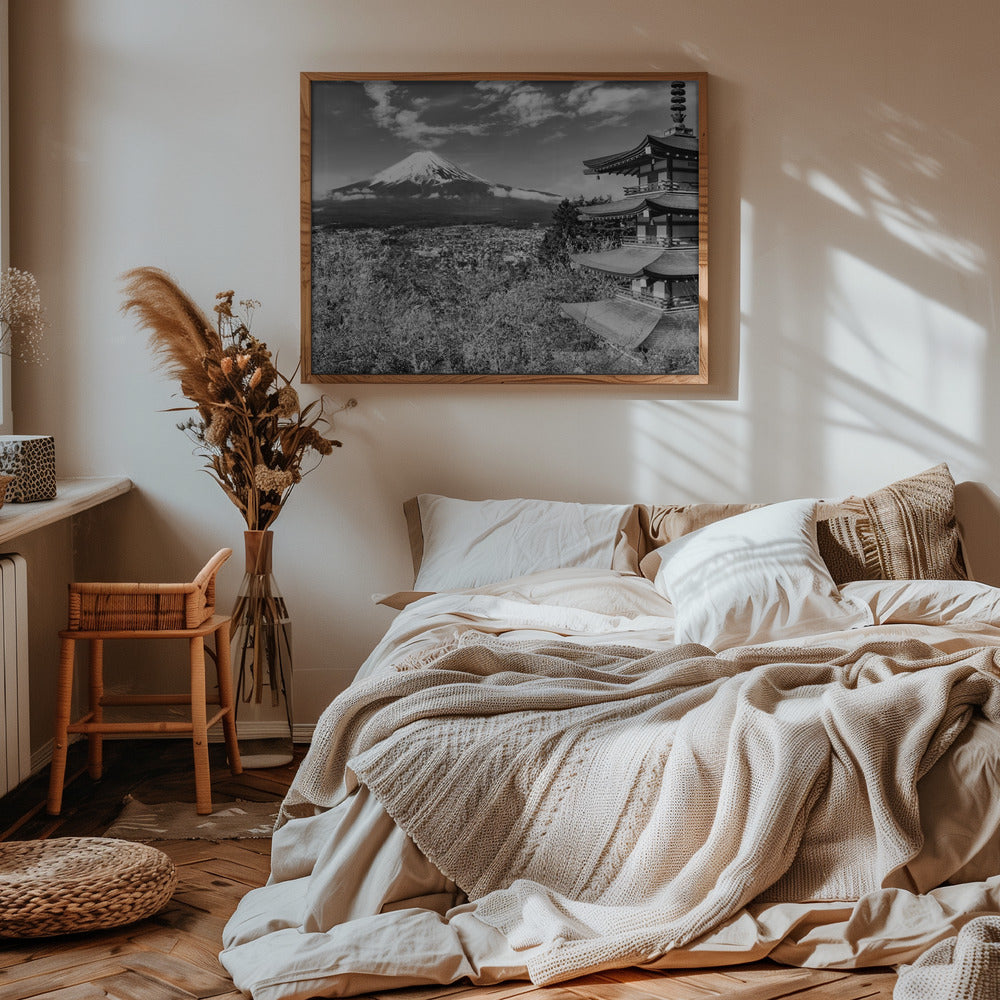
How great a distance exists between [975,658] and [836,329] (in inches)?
68.2

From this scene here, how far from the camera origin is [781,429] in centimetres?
393

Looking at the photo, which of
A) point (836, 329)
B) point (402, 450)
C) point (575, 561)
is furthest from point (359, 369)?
point (836, 329)

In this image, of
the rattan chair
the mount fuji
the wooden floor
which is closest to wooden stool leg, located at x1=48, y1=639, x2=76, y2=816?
the rattan chair

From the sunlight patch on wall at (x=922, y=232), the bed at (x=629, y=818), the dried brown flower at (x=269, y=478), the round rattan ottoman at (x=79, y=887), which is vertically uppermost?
the sunlight patch on wall at (x=922, y=232)

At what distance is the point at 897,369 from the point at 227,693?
2569 millimetres

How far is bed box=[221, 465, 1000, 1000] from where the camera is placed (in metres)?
2.05

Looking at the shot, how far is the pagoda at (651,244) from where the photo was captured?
3.84 meters

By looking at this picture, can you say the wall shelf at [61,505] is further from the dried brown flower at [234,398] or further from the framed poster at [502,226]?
the framed poster at [502,226]

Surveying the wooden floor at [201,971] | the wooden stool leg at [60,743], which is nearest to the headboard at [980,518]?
the wooden floor at [201,971]

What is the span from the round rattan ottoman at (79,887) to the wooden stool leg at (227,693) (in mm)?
964

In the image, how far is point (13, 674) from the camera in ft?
9.93

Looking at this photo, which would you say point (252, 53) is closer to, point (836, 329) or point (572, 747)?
point (836, 329)

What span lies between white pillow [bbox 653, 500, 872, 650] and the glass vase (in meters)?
1.27

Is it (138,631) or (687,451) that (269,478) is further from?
A: (687,451)
